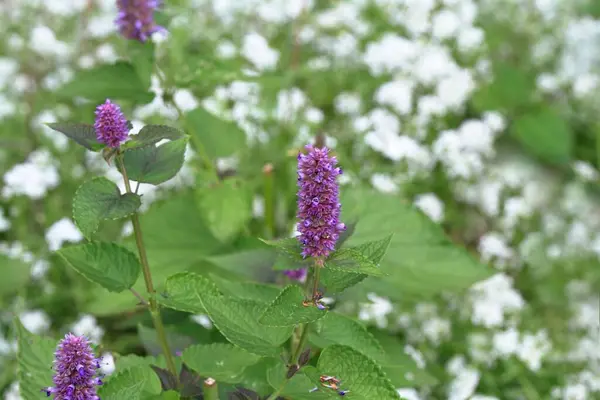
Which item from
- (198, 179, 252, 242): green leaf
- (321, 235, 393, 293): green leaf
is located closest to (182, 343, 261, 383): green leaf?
(321, 235, 393, 293): green leaf

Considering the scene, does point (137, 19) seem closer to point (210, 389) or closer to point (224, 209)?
point (224, 209)

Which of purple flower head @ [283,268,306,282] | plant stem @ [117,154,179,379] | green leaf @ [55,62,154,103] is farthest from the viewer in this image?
green leaf @ [55,62,154,103]

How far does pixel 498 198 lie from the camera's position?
3.00 meters

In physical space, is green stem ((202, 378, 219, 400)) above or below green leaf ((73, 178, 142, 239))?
below

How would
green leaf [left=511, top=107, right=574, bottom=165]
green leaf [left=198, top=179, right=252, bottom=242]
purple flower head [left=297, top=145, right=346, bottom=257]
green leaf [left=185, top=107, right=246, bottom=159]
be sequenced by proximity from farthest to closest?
green leaf [left=511, top=107, right=574, bottom=165] → green leaf [left=185, top=107, right=246, bottom=159] → green leaf [left=198, top=179, right=252, bottom=242] → purple flower head [left=297, top=145, right=346, bottom=257]

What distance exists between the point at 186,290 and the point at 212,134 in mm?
956

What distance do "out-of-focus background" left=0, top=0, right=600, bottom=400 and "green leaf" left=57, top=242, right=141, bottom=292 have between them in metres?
0.33

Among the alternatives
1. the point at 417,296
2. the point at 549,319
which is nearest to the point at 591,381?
the point at 549,319

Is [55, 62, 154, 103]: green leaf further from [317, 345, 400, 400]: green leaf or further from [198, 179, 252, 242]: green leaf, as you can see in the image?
[317, 345, 400, 400]: green leaf

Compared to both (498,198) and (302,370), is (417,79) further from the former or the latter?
(302,370)

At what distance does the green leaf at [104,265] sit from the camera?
1334mm

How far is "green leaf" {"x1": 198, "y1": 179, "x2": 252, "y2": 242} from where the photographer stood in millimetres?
1995

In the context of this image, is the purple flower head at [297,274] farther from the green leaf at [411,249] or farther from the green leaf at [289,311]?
the green leaf at [289,311]

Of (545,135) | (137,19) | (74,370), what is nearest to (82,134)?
(74,370)
